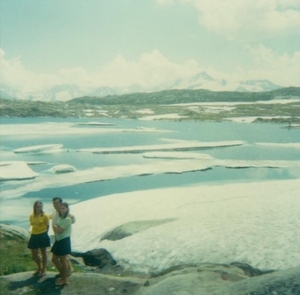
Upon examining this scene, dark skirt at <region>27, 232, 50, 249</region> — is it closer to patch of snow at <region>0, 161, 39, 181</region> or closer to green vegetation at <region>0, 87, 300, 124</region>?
patch of snow at <region>0, 161, 39, 181</region>

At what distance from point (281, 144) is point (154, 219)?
12.2ft

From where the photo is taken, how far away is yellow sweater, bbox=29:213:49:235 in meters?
6.45

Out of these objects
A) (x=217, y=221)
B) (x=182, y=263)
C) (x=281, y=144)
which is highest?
(x=281, y=144)

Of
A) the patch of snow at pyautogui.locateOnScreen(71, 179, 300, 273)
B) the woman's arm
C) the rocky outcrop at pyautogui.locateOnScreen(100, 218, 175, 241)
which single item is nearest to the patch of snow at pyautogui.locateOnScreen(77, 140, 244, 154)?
the patch of snow at pyautogui.locateOnScreen(71, 179, 300, 273)

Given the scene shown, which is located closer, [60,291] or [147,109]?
[60,291]

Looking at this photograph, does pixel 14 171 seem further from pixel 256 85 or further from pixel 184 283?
pixel 256 85

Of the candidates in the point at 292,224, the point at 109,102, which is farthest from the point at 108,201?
the point at 109,102

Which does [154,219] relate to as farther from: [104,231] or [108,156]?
[108,156]

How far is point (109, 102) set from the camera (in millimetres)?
13539

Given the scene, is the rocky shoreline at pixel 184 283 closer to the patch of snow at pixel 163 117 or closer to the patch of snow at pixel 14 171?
the patch of snow at pixel 14 171

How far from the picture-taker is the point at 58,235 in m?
6.17

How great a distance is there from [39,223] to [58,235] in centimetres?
51

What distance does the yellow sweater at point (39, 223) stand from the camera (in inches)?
254

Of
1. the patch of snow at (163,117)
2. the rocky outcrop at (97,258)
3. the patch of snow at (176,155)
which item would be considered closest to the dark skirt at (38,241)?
the rocky outcrop at (97,258)
